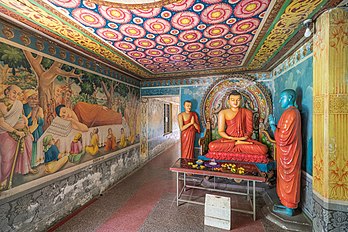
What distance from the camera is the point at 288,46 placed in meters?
3.10

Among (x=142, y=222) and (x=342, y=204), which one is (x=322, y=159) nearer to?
(x=342, y=204)

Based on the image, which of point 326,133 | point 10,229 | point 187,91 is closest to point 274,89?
point 187,91

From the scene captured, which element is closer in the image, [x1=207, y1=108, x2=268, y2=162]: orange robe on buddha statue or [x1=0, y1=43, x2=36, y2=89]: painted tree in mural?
[x1=0, y1=43, x2=36, y2=89]: painted tree in mural

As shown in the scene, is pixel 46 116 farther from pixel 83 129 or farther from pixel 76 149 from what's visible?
pixel 76 149

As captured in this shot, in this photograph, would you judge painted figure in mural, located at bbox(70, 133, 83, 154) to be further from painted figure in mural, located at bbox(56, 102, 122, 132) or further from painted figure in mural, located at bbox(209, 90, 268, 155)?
painted figure in mural, located at bbox(209, 90, 268, 155)

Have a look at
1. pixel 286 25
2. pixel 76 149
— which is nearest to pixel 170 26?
pixel 286 25

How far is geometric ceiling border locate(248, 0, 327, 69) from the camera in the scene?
1.90 meters

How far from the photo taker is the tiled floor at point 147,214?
279 cm

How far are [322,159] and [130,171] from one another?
208 inches

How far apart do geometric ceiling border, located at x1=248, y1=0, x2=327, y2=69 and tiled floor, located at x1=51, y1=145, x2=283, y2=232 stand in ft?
Answer: 11.6

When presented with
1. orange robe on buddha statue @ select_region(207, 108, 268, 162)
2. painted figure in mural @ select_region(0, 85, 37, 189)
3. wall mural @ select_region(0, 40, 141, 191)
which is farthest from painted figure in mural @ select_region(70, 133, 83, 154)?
orange robe on buddha statue @ select_region(207, 108, 268, 162)

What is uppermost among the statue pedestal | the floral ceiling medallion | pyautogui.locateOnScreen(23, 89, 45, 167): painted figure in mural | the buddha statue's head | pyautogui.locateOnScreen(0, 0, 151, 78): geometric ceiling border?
pyautogui.locateOnScreen(0, 0, 151, 78): geometric ceiling border

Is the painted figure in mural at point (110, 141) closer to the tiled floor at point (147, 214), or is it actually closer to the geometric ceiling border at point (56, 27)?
the tiled floor at point (147, 214)

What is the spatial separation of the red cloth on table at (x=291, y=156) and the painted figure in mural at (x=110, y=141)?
171 inches
